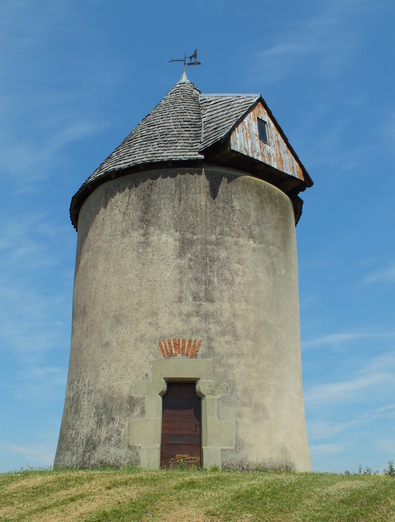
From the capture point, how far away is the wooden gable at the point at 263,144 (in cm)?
1343

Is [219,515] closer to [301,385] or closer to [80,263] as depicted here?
[301,385]

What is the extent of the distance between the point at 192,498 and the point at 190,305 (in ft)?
15.0

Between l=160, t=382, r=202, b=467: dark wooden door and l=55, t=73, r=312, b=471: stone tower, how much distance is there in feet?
0.07

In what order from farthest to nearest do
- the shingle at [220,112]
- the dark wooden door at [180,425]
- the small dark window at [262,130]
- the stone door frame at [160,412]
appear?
the small dark window at [262,130], the shingle at [220,112], the dark wooden door at [180,425], the stone door frame at [160,412]

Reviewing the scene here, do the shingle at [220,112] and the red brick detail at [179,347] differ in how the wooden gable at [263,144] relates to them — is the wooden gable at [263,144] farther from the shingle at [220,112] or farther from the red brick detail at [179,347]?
the red brick detail at [179,347]

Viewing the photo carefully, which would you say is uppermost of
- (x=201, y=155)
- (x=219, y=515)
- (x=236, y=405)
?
(x=201, y=155)

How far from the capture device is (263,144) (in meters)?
14.1

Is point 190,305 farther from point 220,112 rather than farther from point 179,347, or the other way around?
point 220,112

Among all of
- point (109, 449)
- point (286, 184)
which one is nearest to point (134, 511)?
point (109, 449)

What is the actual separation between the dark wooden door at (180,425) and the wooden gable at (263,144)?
216 inches

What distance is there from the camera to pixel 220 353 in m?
11.7

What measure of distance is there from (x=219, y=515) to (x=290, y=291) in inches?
275

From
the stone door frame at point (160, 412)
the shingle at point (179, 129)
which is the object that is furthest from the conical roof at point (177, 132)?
the stone door frame at point (160, 412)

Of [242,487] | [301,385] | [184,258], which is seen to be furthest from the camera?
[301,385]
